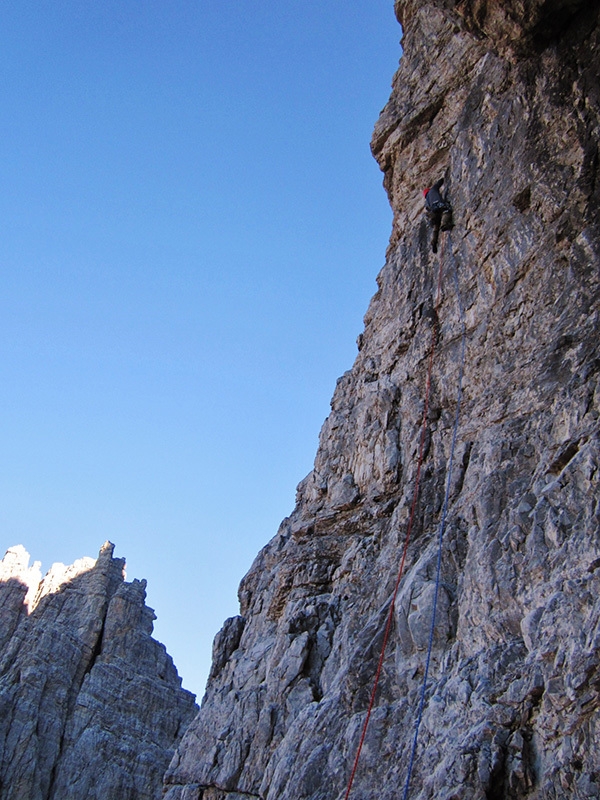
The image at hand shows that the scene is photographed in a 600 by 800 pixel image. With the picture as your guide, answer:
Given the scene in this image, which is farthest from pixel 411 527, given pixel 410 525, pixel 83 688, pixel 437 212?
pixel 83 688

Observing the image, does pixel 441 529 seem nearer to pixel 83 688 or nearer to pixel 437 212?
pixel 437 212

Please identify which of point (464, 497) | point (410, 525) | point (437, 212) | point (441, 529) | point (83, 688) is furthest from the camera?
point (83, 688)

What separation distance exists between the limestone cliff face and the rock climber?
39cm

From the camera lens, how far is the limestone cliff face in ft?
30.6

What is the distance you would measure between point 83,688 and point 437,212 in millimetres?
46941

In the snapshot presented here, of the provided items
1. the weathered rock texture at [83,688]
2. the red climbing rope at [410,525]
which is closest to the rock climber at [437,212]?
the red climbing rope at [410,525]

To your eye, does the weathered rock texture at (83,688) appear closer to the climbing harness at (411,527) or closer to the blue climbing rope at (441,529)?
the climbing harness at (411,527)

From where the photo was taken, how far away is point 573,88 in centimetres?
1365

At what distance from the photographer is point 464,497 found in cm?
1285

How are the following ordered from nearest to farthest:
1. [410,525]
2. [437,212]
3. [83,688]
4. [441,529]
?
[441,529] → [410,525] → [437,212] → [83,688]

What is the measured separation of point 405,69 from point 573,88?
930 centimetres

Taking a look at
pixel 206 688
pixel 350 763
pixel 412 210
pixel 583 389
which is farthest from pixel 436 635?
pixel 412 210

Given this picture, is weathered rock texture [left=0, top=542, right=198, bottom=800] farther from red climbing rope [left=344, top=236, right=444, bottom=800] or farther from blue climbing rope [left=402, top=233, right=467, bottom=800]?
blue climbing rope [left=402, top=233, right=467, bottom=800]

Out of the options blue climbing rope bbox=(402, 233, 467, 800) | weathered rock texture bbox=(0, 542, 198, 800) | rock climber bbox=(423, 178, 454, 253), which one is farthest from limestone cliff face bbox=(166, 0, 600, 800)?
weathered rock texture bbox=(0, 542, 198, 800)
